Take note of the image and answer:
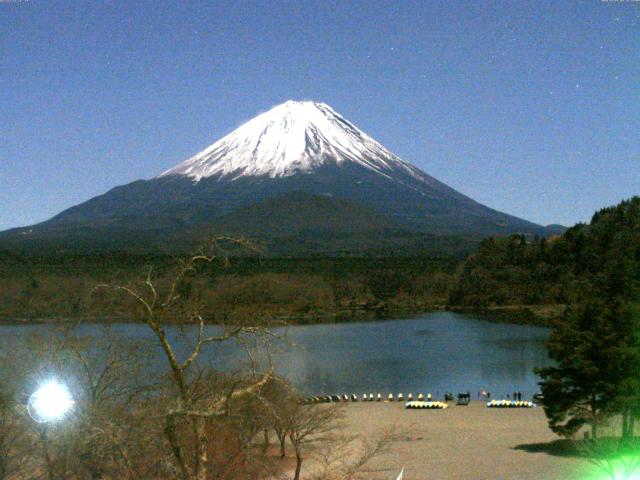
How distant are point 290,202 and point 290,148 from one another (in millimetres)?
28566

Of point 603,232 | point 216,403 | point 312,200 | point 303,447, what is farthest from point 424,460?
point 312,200

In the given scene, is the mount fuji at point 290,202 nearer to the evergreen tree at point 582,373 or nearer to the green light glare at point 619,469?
the evergreen tree at point 582,373

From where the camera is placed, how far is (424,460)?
15164 mm

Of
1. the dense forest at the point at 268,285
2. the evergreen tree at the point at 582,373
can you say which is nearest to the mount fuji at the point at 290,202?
the dense forest at the point at 268,285

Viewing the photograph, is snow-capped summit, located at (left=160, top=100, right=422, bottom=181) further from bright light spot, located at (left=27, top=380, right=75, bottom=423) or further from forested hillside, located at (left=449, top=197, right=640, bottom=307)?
bright light spot, located at (left=27, top=380, right=75, bottom=423)

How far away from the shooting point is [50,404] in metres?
5.68

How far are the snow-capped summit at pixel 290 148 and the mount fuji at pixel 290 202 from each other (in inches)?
7.9

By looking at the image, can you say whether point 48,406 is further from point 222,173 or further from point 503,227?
point 222,173

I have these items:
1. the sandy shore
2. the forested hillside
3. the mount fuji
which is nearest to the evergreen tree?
the sandy shore

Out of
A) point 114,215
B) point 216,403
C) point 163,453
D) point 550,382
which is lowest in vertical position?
point 550,382

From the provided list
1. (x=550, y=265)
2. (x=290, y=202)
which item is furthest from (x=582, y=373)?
(x=290, y=202)

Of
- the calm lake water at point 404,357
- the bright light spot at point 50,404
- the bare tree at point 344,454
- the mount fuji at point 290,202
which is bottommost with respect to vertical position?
the calm lake water at point 404,357

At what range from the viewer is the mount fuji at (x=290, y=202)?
371 ft

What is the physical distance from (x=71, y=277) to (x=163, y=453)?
5580cm
